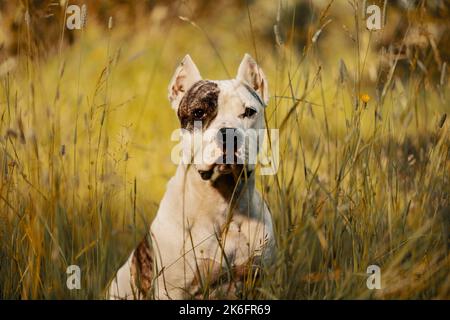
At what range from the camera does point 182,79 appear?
11.0ft

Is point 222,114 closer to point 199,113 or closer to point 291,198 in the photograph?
point 199,113

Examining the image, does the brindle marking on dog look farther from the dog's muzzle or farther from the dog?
the dog's muzzle

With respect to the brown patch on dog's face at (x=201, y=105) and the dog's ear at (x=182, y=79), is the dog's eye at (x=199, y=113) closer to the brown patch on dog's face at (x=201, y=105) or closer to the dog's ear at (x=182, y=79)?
the brown patch on dog's face at (x=201, y=105)

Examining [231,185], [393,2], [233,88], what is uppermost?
[393,2]

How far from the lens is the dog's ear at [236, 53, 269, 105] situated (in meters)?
3.29

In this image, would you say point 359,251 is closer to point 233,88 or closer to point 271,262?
point 271,262

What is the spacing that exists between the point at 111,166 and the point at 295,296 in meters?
0.91

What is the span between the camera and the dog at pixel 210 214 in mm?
2982

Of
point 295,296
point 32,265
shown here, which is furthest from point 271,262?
point 32,265

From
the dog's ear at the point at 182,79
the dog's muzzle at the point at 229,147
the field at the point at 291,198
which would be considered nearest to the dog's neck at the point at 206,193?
the dog's muzzle at the point at 229,147

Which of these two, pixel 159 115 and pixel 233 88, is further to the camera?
pixel 159 115

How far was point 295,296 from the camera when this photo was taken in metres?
2.71

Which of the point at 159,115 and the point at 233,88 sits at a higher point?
the point at 159,115

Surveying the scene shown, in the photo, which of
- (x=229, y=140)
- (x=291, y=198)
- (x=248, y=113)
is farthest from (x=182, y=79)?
(x=291, y=198)
